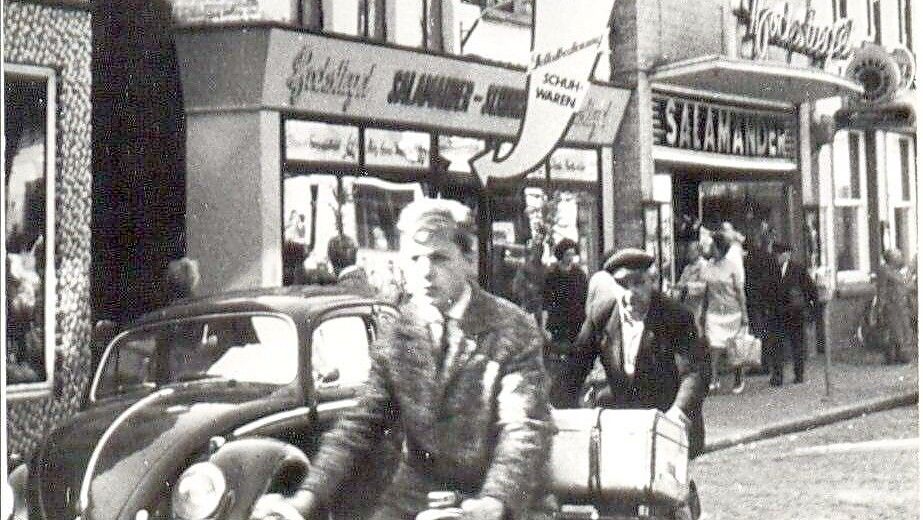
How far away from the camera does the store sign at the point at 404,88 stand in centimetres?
761

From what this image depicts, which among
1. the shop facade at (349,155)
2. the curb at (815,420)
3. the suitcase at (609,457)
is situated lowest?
the curb at (815,420)

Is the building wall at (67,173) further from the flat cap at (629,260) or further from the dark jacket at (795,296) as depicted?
the dark jacket at (795,296)

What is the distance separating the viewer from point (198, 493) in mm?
4785

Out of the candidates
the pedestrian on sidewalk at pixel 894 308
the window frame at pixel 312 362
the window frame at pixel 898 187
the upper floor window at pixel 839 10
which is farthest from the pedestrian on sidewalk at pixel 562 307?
the upper floor window at pixel 839 10

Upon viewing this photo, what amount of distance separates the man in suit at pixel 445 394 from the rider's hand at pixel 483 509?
8 cm

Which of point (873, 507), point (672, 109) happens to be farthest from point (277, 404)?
point (672, 109)

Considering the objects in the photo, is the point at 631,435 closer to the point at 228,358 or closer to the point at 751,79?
the point at 228,358

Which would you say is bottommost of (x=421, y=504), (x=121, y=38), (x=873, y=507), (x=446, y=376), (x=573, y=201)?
(x=873, y=507)

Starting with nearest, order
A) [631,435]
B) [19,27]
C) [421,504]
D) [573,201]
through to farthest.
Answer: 1. [421,504]
2. [631,435]
3. [19,27]
4. [573,201]

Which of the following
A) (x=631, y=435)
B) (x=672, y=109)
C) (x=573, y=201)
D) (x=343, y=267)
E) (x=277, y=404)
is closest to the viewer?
(x=631, y=435)

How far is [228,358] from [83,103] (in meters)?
Answer: 1.38

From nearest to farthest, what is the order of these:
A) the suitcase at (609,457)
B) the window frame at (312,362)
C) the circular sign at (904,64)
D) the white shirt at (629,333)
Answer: the suitcase at (609,457), the window frame at (312,362), the white shirt at (629,333), the circular sign at (904,64)

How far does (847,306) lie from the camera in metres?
12.4

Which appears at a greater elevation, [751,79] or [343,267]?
[751,79]
